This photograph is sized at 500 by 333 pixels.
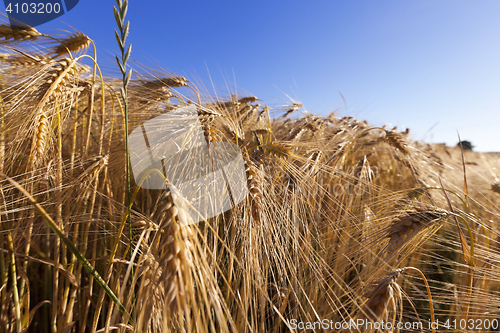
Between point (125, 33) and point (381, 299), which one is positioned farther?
point (381, 299)

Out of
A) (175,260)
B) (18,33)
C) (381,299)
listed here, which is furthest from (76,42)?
(381,299)

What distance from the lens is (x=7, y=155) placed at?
1.05 m

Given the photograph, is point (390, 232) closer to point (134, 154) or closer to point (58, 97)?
point (134, 154)

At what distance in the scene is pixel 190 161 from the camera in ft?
3.72

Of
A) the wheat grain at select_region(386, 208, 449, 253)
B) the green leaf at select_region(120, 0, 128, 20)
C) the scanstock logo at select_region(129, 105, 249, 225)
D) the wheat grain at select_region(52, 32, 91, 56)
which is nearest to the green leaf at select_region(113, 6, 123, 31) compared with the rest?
the green leaf at select_region(120, 0, 128, 20)

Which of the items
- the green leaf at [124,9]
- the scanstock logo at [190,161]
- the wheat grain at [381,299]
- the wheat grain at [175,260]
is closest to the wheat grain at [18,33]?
the scanstock logo at [190,161]

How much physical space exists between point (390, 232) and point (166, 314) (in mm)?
885

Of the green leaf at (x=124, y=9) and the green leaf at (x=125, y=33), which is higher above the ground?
the green leaf at (x=124, y=9)

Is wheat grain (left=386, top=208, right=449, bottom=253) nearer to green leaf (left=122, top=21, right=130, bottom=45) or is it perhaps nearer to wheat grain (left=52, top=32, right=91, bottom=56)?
green leaf (left=122, top=21, right=130, bottom=45)

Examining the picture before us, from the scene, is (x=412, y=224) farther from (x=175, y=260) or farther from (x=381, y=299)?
(x=175, y=260)

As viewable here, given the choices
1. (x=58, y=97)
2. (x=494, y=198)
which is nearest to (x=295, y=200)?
(x=58, y=97)

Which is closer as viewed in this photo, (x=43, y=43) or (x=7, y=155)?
(x=7, y=155)

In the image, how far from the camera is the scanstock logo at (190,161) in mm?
990

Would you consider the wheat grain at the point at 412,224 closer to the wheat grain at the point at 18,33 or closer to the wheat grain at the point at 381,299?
the wheat grain at the point at 381,299
